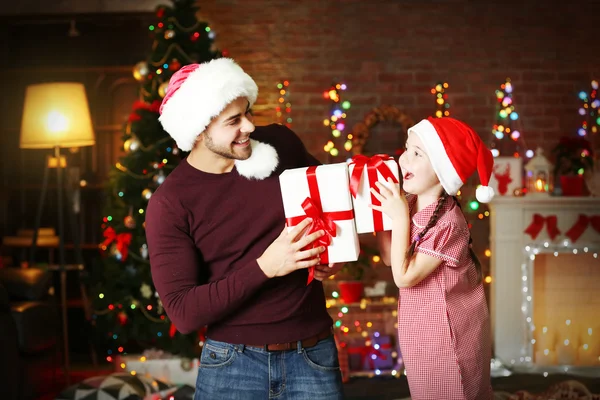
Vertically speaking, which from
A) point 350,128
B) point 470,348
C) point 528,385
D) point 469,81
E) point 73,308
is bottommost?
point 528,385

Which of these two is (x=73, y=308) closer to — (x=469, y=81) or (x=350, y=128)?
(x=350, y=128)

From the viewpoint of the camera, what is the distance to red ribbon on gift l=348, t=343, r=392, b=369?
4992mm

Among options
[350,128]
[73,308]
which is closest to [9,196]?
[73,308]

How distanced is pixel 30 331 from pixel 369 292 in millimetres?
2270

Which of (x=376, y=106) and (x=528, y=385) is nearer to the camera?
(x=528, y=385)

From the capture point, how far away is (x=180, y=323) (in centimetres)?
199

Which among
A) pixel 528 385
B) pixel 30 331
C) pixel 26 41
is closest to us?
pixel 30 331

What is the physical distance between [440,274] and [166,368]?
2921 millimetres

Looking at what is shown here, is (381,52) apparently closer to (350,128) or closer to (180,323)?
(350,128)

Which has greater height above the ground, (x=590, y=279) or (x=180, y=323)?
(x=180, y=323)

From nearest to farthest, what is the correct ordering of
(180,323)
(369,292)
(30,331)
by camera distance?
(180,323) → (30,331) → (369,292)

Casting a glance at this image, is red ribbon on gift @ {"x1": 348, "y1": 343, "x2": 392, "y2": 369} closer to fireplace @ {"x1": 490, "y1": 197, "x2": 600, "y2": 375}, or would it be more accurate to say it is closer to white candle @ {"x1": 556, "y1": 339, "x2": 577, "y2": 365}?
fireplace @ {"x1": 490, "y1": 197, "x2": 600, "y2": 375}

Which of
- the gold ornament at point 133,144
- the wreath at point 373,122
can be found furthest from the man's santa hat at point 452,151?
the wreath at point 373,122

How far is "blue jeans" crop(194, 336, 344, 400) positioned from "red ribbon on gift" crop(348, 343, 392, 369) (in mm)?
3030
